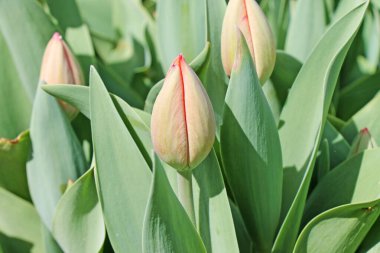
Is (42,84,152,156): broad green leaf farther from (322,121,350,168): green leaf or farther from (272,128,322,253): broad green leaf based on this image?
(322,121,350,168): green leaf

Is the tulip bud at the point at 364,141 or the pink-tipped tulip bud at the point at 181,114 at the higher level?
the pink-tipped tulip bud at the point at 181,114

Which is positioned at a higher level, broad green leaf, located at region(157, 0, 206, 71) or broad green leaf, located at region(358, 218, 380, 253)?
broad green leaf, located at region(157, 0, 206, 71)

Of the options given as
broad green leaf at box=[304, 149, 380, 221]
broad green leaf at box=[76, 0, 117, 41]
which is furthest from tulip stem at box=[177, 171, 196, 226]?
broad green leaf at box=[76, 0, 117, 41]

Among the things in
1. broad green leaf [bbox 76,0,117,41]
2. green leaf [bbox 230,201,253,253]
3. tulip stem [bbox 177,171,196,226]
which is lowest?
green leaf [bbox 230,201,253,253]

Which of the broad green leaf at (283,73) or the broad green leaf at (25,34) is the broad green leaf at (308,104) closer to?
the broad green leaf at (283,73)

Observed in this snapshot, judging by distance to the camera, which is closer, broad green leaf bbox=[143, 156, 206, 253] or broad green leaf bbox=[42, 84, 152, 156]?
broad green leaf bbox=[143, 156, 206, 253]

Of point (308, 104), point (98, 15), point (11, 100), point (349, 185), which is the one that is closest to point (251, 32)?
point (308, 104)

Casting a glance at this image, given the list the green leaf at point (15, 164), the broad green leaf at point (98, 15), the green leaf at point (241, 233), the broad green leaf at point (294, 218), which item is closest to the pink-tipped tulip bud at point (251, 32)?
the broad green leaf at point (294, 218)
